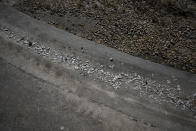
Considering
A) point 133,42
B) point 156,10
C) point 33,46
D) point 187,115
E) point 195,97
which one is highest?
point 156,10

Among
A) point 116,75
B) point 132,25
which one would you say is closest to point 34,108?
point 116,75

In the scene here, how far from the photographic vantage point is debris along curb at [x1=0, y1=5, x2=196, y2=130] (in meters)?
3.73

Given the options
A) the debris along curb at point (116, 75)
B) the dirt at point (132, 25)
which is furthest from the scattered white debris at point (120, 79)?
the dirt at point (132, 25)

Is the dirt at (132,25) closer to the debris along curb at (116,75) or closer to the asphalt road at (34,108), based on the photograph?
the debris along curb at (116,75)

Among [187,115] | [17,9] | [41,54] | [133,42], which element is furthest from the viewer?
[17,9]

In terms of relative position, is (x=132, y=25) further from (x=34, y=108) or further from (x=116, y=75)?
(x=34, y=108)

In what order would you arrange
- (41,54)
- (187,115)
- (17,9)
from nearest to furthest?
(187,115) → (41,54) → (17,9)

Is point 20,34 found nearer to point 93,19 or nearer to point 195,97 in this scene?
point 93,19

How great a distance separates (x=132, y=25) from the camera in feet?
15.6

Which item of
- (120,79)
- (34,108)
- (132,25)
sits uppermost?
(132,25)

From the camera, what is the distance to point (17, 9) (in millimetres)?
4914

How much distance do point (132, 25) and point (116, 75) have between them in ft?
4.83

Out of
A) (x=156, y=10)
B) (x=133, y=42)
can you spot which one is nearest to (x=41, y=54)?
(x=133, y=42)

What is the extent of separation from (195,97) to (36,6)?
441cm
